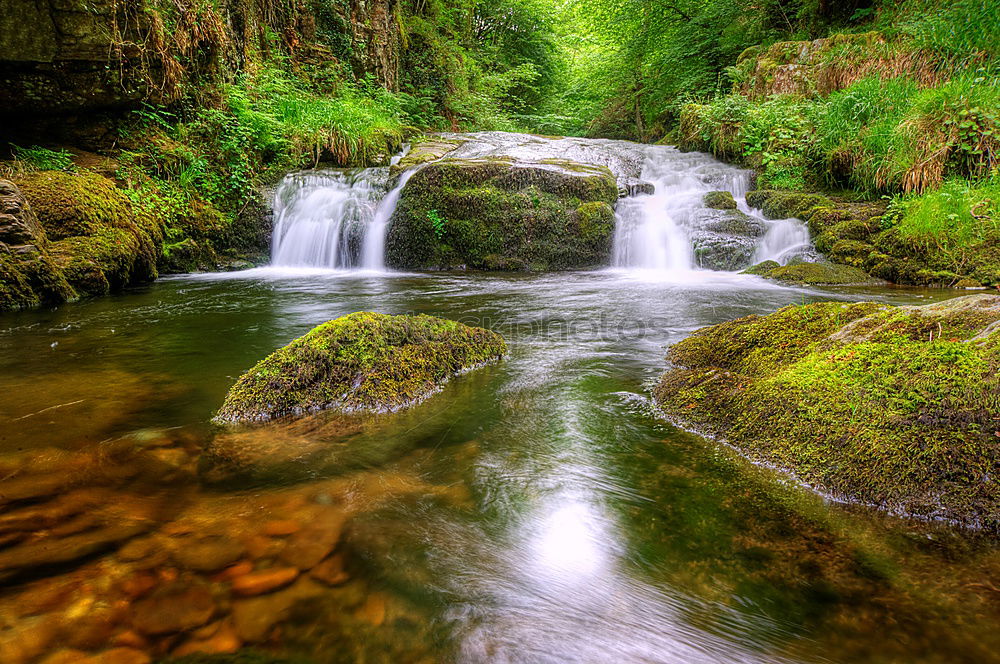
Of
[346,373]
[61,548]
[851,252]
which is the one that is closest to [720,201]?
[851,252]

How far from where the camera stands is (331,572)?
144 cm

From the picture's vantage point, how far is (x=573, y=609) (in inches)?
54.6

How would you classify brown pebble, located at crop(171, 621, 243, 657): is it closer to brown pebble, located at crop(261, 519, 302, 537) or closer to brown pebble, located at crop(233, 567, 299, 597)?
brown pebble, located at crop(233, 567, 299, 597)

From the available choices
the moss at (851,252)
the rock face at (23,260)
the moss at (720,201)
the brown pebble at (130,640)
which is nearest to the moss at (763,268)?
the moss at (851,252)

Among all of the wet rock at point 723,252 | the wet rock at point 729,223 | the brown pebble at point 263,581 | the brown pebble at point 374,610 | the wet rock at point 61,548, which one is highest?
the wet rock at point 729,223

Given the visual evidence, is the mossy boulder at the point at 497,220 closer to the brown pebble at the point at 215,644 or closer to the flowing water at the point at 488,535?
the flowing water at the point at 488,535

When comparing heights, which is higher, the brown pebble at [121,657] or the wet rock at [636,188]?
the wet rock at [636,188]

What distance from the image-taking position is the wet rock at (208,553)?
4.68 ft

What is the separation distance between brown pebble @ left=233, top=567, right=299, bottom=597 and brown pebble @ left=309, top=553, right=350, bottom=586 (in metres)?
0.06

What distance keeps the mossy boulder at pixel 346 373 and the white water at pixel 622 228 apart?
21.3 ft

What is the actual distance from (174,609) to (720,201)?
33.1ft

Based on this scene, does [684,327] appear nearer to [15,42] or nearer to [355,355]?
[355,355]

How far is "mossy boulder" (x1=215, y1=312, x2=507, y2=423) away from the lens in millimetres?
2562

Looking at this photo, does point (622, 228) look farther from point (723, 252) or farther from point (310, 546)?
point (310, 546)
